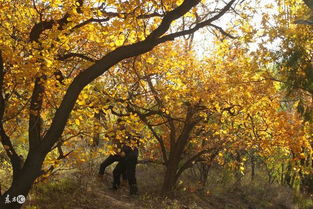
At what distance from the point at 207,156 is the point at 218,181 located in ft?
14.9

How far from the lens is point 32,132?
6.32 m

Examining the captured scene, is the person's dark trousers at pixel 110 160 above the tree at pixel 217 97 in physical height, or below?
below

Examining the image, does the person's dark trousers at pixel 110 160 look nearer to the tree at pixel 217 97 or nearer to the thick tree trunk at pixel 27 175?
the tree at pixel 217 97

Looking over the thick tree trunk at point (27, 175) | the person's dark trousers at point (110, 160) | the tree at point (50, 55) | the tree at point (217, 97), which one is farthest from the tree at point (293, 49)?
the thick tree trunk at point (27, 175)

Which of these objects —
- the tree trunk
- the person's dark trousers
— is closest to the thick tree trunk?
the person's dark trousers

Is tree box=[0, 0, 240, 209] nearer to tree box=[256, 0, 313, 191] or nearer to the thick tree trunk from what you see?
the thick tree trunk

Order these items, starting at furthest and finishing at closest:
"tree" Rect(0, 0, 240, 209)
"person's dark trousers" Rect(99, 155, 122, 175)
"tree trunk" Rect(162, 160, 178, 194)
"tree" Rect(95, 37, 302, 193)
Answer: "tree trunk" Rect(162, 160, 178, 194)
"person's dark trousers" Rect(99, 155, 122, 175)
"tree" Rect(95, 37, 302, 193)
"tree" Rect(0, 0, 240, 209)

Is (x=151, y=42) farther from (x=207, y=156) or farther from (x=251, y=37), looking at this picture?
(x=207, y=156)

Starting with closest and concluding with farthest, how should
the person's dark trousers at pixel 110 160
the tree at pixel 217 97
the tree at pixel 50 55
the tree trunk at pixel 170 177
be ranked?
the tree at pixel 50 55, the tree at pixel 217 97, the person's dark trousers at pixel 110 160, the tree trunk at pixel 170 177

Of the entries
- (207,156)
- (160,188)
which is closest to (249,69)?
(207,156)

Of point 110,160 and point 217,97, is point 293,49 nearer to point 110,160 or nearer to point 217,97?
point 217,97

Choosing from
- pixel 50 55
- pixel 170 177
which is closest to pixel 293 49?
pixel 170 177

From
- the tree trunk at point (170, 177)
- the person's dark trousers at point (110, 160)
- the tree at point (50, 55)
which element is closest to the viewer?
the tree at point (50, 55)

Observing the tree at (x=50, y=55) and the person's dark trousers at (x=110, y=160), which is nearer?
the tree at (x=50, y=55)
